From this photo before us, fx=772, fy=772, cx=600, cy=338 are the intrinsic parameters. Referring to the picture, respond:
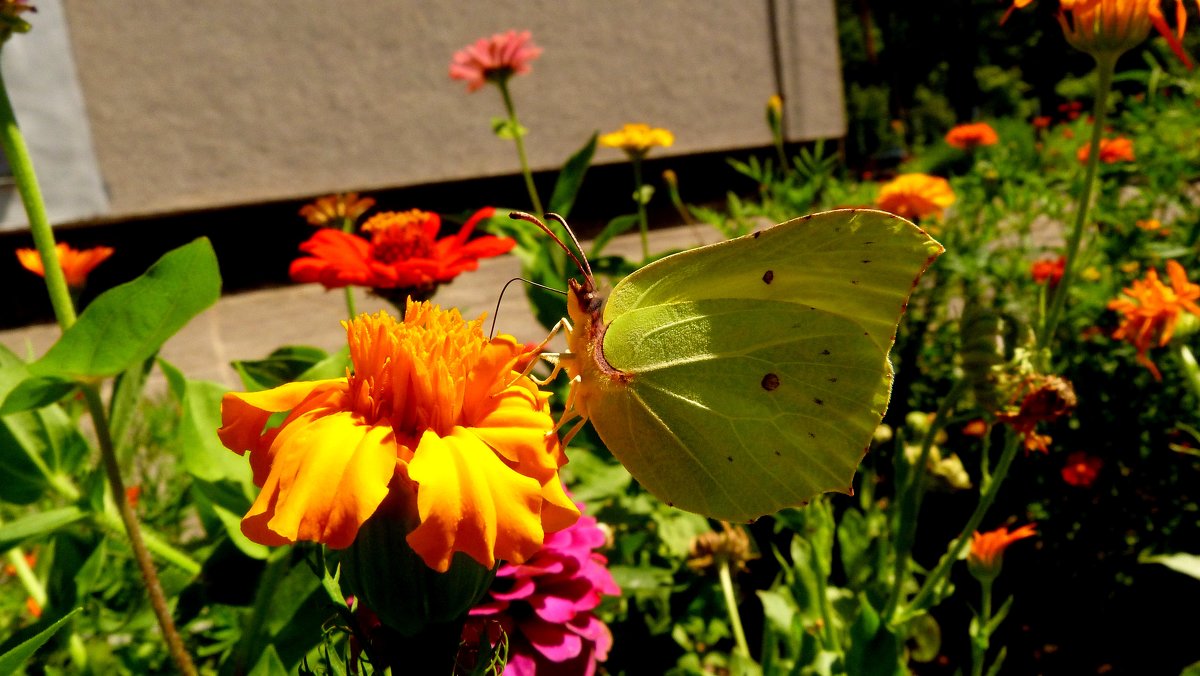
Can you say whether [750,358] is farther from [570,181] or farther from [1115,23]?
[570,181]

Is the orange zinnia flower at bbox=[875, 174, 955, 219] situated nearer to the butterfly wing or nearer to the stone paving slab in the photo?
the butterfly wing

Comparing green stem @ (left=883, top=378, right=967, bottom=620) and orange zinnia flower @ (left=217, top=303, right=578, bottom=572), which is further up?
orange zinnia flower @ (left=217, top=303, right=578, bottom=572)

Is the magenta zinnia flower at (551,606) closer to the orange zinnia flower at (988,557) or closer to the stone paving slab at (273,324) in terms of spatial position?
the orange zinnia flower at (988,557)

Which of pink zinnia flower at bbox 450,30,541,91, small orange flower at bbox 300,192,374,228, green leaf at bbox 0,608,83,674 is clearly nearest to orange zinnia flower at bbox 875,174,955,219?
pink zinnia flower at bbox 450,30,541,91

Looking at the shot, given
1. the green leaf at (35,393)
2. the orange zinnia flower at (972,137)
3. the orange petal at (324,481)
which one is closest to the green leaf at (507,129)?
the green leaf at (35,393)

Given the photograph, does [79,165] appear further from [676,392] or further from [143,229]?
[676,392]

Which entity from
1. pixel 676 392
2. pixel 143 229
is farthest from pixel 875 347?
pixel 143 229
